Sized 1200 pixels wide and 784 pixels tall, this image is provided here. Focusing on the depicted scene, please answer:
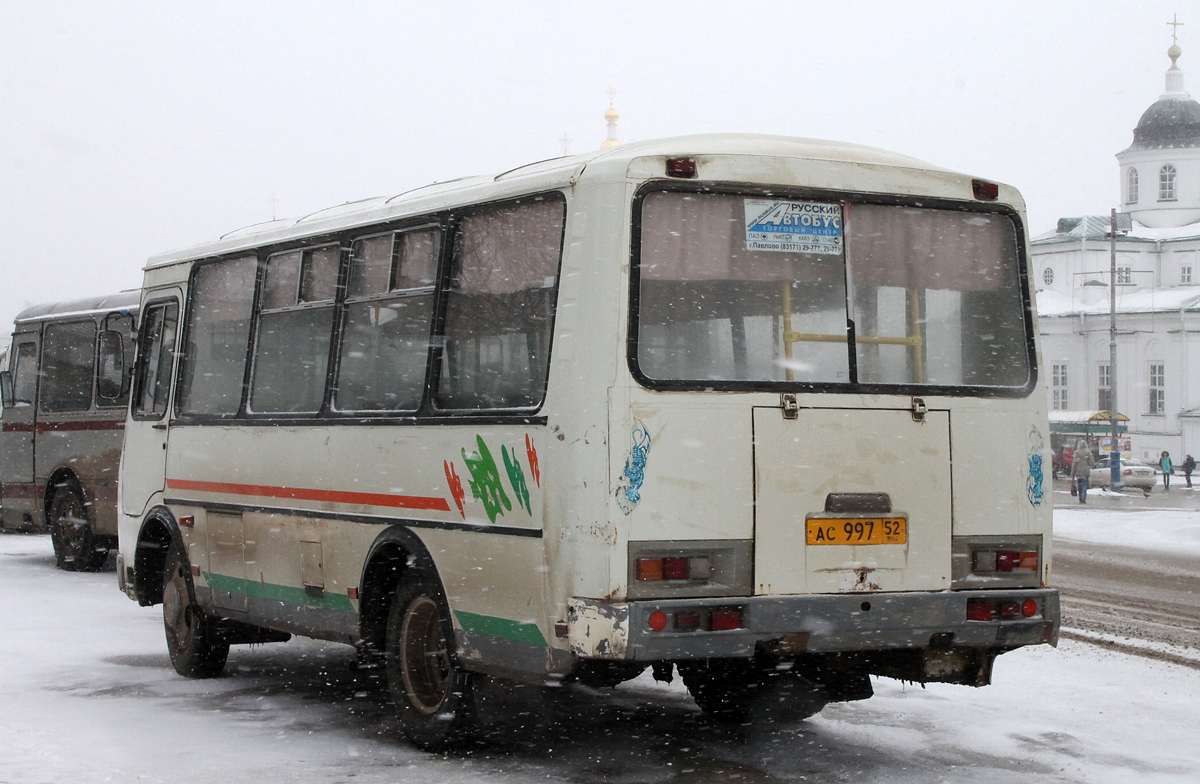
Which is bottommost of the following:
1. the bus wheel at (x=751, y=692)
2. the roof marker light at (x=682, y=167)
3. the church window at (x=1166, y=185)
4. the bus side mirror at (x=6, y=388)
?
the bus wheel at (x=751, y=692)

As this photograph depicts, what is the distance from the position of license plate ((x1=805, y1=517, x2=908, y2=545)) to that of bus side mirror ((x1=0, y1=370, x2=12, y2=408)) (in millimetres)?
15107

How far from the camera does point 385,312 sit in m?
8.91

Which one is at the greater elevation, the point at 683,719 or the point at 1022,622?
the point at 1022,622

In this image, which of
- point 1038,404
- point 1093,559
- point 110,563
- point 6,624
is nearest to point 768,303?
point 1038,404

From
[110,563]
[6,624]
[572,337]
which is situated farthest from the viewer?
[110,563]

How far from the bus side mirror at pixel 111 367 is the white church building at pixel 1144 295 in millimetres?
65485

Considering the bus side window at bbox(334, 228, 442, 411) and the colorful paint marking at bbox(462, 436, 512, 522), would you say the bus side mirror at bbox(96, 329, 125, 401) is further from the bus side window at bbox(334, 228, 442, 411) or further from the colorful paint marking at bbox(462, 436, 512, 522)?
the colorful paint marking at bbox(462, 436, 512, 522)

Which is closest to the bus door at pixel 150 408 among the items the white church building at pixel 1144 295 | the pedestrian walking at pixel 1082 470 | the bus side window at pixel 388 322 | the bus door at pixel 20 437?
the bus side window at pixel 388 322

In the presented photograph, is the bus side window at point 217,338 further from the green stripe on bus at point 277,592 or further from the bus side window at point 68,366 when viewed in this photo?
the bus side window at point 68,366

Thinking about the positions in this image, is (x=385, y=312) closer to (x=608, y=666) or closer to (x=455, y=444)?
(x=455, y=444)

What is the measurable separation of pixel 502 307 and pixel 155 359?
189 inches

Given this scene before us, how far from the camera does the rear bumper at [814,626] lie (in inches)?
275

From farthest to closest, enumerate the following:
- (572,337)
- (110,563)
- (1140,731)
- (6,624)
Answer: (110,563) → (6,624) → (1140,731) → (572,337)

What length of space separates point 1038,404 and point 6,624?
893cm
